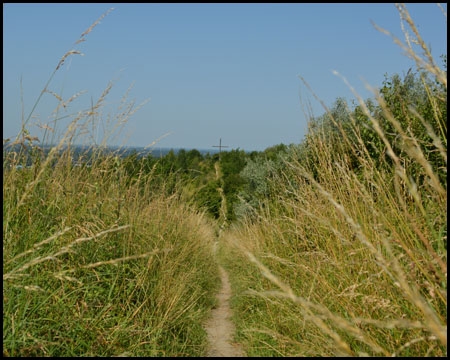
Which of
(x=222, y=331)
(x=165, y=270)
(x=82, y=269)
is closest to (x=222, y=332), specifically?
(x=222, y=331)

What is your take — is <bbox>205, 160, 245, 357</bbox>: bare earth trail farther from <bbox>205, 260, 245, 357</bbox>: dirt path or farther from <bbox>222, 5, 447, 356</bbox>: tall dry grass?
<bbox>222, 5, 447, 356</bbox>: tall dry grass

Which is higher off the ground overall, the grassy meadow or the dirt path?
the grassy meadow

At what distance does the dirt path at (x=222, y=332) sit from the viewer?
12.8 feet

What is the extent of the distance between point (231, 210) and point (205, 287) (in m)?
13.0

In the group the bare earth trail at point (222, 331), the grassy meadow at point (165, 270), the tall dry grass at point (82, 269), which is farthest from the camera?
the bare earth trail at point (222, 331)

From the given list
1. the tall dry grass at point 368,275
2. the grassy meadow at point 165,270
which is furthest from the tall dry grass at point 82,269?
the tall dry grass at point 368,275

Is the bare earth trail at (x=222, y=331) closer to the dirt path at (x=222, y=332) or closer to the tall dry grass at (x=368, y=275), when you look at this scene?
the dirt path at (x=222, y=332)

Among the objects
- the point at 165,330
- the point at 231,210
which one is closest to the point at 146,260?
the point at 165,330

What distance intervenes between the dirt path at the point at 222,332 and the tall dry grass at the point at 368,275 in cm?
13

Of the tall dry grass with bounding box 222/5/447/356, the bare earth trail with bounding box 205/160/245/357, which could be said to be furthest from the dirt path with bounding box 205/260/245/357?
the tall dry grass with bounding box 222/5/447/356

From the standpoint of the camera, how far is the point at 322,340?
119 inches

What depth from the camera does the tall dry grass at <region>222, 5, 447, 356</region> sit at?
69.5 inches

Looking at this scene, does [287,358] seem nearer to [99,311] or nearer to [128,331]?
[128,331]

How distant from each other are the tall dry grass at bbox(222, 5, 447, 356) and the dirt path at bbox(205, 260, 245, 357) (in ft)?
0.43
